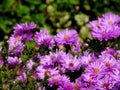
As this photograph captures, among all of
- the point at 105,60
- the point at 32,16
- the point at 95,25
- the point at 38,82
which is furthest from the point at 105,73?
the point at 32,16

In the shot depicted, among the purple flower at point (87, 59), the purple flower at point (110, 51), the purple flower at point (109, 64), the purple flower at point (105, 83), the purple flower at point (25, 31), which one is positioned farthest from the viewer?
the purple flower at point (25, 31)

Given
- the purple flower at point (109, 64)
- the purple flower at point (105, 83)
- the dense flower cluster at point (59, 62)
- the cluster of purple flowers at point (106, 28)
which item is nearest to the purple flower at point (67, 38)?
the dense flower cluster at point (59, 62)

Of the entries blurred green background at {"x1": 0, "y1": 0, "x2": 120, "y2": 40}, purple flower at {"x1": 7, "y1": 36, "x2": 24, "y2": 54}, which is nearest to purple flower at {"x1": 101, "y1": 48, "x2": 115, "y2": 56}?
purple flower at {"x1": 7, "y1": 36, "x2": 24, "y2": 54}

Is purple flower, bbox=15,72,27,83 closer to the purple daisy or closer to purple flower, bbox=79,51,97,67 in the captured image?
the purple daisy

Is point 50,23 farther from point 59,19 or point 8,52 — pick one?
point 8,52

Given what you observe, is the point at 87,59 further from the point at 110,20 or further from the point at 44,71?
the point at 110,20

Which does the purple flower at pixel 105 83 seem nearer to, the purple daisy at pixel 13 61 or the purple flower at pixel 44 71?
the purple flower at pixel 44 71

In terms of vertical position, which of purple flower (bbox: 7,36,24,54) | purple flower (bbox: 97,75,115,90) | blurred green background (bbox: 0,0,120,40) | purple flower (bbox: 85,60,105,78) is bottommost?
purple flower (bbox: 97,75,115,90)
